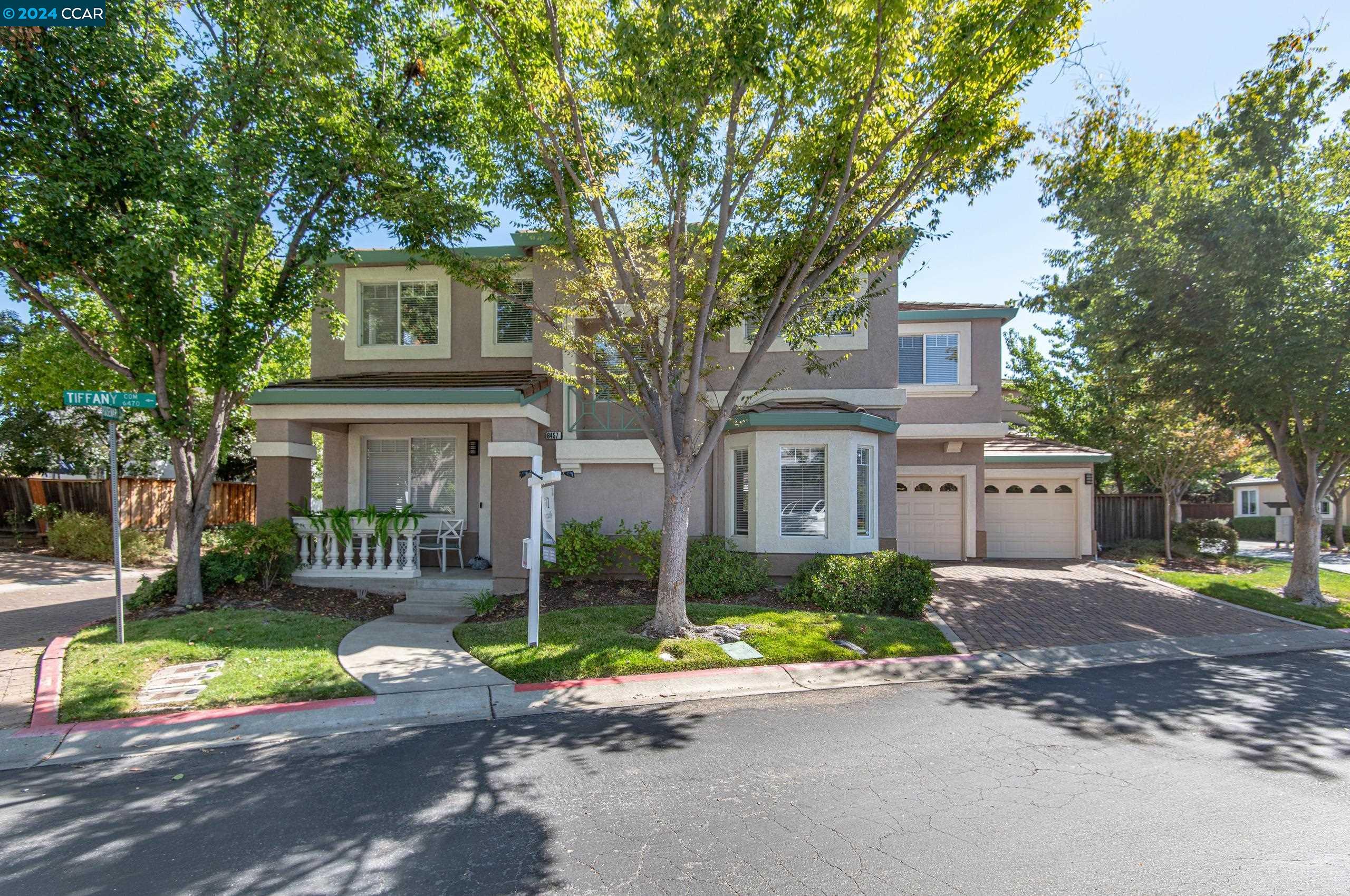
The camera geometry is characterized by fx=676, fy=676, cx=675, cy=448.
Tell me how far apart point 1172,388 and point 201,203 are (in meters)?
16.1

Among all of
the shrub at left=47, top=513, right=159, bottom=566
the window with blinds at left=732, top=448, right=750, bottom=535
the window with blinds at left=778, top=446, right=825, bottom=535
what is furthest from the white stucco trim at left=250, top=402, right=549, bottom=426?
the shrub at left=47, top=513, right=159, bottom=566

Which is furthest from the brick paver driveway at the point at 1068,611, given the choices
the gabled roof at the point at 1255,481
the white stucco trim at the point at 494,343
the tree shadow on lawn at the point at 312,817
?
the gabled roof at the point at 1255,481

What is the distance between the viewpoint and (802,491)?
11.9 meters

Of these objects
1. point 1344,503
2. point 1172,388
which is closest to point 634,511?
point 1172,388

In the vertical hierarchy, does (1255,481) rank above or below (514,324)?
below

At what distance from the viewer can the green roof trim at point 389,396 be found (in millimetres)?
10672

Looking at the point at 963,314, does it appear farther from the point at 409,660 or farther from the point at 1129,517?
the point at 409,660

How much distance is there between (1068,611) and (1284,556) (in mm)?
17136

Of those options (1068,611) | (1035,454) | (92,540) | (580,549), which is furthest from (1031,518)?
(92,540)

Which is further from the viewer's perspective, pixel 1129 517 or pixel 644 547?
pixel 1129 517

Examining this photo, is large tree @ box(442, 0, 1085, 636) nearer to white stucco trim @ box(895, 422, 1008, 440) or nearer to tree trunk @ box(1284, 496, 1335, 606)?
white stucco trim @ box(895, 422, 1008, 440)

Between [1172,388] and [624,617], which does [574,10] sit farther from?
[1172,388]

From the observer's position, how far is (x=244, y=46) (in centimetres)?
959

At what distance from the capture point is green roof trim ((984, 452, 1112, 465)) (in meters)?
17.0
